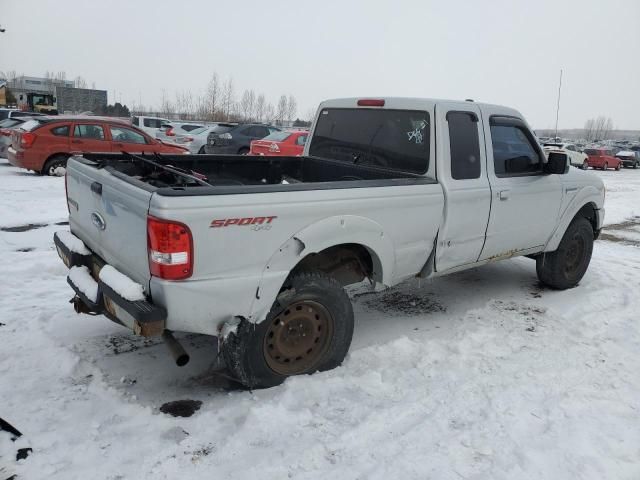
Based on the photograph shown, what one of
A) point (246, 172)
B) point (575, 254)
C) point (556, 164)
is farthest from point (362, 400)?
point (575, 254)

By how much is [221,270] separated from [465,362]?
2155mm

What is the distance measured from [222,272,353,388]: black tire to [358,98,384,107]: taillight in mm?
1930

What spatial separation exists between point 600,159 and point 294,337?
3473 centimetres

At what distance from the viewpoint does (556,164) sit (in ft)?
16.4

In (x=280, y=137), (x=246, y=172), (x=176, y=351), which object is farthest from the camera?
(x=280, y=137)

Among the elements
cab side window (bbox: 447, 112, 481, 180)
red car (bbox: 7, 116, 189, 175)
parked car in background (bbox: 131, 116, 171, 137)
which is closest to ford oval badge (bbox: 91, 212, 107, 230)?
cab side window (bbox: 447, 112, 481, 180)

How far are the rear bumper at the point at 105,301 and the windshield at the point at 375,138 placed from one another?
2.45 meters

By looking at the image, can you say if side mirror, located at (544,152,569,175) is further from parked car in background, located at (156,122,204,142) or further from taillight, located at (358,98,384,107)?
parked car in background, located at (156,122,204,142)

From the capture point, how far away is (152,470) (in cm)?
271

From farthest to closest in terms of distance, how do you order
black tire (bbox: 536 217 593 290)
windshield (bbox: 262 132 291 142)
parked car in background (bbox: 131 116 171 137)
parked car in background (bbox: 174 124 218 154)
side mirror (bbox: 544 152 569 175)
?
parked car in background (bbox: 131 116 171 137) < parked car in background (bbox: 174 124 218 154) < windshield (bbox: 262 132 291 142) < black tire (bbox: 536 217 593 290) < side mirror (bbox: 544 152 569 175)

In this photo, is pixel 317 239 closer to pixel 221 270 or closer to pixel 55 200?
pixel 221 270

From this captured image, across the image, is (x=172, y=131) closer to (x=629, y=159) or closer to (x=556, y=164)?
(x=556, y=164)

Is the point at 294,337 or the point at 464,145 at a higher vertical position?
the point at 464,145

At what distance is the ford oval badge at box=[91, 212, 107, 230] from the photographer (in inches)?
138
